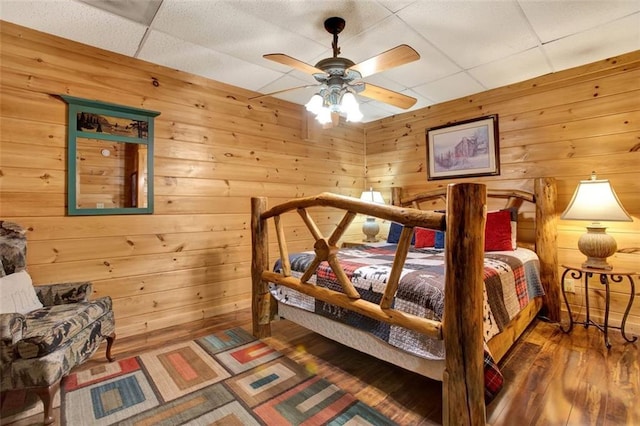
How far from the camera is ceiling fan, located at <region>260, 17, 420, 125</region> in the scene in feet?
6.32

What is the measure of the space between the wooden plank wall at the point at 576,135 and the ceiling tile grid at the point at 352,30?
214 millimetres

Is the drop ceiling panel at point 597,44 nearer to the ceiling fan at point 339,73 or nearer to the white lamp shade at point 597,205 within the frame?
the white lamp shade at point 597,205

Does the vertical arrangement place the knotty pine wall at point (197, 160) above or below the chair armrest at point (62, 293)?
above

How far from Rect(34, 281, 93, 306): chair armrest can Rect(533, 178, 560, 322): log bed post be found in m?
3.80

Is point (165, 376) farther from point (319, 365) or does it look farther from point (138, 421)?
point (319, 365)

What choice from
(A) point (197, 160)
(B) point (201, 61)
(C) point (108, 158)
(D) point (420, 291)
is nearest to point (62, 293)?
(C) point (108, 158)

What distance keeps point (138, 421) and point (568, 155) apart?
3.95 meters

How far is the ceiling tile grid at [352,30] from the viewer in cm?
204

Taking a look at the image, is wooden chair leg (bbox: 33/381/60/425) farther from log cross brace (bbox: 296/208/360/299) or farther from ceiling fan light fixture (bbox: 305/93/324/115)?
ceiling fan light fixture (bbox: 305/93/324/115)

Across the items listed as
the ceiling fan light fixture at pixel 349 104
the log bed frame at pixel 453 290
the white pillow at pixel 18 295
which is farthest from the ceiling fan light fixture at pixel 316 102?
the white pillow at pixel 18 295

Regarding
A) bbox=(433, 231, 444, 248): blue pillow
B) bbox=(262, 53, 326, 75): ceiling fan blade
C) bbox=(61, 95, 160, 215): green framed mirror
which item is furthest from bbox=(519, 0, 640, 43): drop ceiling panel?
bbox=(61, 95, 160, 215): green framed mirror

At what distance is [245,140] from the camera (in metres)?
3.46

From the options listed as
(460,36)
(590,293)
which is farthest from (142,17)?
(590,293)

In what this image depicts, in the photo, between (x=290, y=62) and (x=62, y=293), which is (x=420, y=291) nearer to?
(x=290, y=62)
